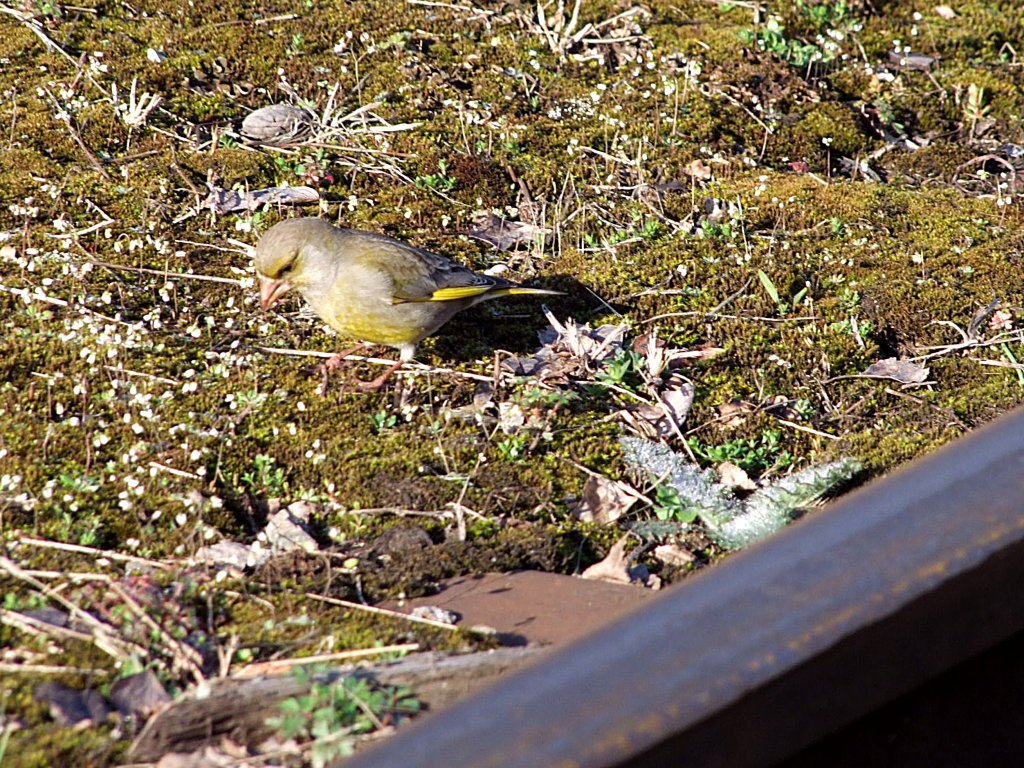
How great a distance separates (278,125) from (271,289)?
1.57 metres

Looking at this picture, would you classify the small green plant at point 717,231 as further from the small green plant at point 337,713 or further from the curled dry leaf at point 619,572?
the small green plant at point 337,713

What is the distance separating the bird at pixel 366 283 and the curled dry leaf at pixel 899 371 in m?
1.52

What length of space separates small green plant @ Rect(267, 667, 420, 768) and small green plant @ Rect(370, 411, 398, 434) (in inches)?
→ 69.1

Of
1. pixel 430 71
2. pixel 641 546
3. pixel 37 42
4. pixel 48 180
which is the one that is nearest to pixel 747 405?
pixel 641 546

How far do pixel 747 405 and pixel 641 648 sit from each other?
8.72ft

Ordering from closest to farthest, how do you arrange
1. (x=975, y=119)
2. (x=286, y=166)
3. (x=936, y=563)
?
(x=936, y=563) < (x=286, y=166) < (x=975, y=119)

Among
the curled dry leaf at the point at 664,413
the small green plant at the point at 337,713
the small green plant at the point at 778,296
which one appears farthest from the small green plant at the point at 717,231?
the small green plant at the point at 337,713

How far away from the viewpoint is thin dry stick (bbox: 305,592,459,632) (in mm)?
3609

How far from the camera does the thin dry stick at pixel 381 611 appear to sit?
3.61 m

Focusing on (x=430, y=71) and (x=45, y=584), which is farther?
(x=430, y=71)

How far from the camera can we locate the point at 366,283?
500cm

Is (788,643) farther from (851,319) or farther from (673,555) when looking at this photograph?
(851,319)

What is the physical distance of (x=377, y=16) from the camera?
722 cm

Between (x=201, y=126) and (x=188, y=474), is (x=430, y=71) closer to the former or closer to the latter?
(x=201, y=126)
